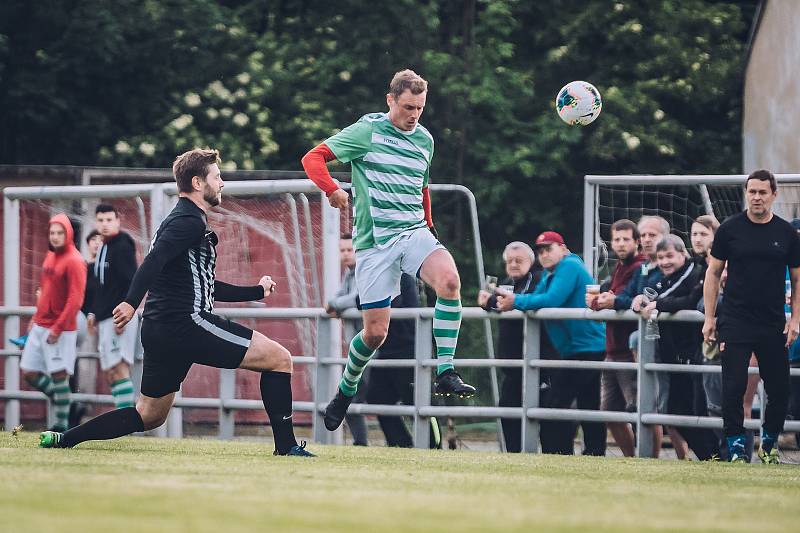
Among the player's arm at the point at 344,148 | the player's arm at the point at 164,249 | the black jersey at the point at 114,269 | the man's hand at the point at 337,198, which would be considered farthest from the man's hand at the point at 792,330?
the black jersey at the point at 114,269

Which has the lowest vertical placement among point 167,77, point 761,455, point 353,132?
point 761,455

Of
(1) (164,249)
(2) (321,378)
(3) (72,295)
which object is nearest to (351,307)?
(2) (321,378)

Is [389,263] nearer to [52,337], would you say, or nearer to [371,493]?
[371,493]

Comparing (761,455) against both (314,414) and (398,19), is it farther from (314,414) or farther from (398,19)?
(398,19)

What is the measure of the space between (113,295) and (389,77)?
40.0ft

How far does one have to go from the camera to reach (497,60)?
25281 mm

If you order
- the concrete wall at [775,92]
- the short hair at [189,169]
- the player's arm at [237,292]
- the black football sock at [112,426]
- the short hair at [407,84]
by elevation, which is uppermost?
the concrete wall at [775,92]

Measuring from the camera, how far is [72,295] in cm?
1421

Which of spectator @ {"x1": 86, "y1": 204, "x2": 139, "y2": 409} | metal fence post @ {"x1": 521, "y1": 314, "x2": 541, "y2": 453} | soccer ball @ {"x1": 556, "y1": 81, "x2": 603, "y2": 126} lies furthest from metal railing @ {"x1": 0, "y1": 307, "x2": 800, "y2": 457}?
soccer ball @ {"x1": 556, "y1": 81, "x2": 603, "y2": 126}

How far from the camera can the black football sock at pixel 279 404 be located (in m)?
9.68

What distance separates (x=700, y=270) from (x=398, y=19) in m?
14.4

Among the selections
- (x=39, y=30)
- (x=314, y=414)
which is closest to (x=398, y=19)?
(x=39, y=30)

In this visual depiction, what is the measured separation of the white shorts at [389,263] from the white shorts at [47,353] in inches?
193

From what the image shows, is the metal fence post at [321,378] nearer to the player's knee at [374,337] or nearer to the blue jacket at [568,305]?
the blue jacket at [568,305]
